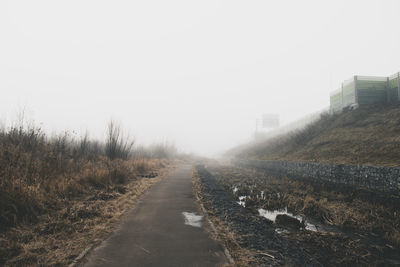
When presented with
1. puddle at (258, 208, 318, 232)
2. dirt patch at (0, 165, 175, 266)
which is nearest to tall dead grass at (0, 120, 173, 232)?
dirt patch at (0, 165, 175, 266)

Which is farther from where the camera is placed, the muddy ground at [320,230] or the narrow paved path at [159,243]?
the muddy ground at [320,230]

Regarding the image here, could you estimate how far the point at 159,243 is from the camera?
3.58 metres

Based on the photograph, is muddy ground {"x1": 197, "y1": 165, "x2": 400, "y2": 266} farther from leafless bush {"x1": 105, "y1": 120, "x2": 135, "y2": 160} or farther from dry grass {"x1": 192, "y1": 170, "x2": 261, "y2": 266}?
leafless bush {"x1": 105, "y1": 120, "x2": 135, "y2": 160}

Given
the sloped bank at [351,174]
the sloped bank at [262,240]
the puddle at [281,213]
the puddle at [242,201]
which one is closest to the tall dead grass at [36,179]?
the sloped bank at [262,240]

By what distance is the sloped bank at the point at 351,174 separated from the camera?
6902mm

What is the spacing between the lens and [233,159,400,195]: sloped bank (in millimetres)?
6902

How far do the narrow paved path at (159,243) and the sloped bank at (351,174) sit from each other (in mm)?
6818

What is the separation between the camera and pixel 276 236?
4.29 metres

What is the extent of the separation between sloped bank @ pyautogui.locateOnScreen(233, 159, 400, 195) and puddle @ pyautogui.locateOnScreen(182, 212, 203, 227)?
6699mm

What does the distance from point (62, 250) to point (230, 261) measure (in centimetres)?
265

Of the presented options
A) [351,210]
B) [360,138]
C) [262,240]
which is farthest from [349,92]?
[262,240]

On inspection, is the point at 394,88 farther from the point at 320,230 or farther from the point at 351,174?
the point at 320,230

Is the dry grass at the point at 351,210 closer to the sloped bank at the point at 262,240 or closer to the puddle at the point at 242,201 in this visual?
the puddle at the point at 242,201

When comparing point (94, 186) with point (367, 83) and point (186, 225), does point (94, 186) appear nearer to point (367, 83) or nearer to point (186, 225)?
point (186, 225)
